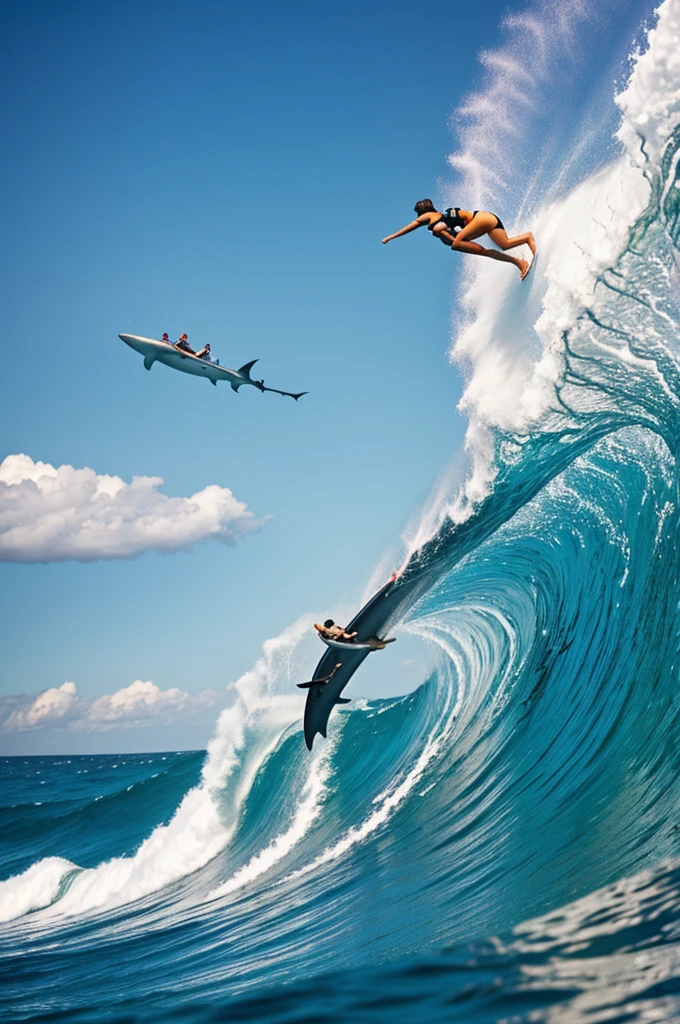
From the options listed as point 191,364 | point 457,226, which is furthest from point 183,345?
point 457,226

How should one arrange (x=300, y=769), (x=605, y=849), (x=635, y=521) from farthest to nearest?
(x=300, y=769)
(x=635, y=521)
(x=605, y=849)

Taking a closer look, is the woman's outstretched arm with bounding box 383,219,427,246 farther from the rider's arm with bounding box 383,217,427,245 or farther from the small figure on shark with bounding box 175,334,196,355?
the small figure on shark with bounding box 175,334,196,355

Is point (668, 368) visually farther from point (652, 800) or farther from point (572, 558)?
point (652, 800)

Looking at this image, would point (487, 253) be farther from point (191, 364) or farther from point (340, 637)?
point (191, 364)

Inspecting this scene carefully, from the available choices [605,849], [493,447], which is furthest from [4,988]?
[493,447]

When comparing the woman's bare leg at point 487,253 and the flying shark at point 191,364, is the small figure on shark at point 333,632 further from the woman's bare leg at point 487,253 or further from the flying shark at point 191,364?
the flying shark at point 191,364

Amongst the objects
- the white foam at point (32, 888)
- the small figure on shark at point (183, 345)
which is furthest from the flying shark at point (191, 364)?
the white foam at point (32, 888)
